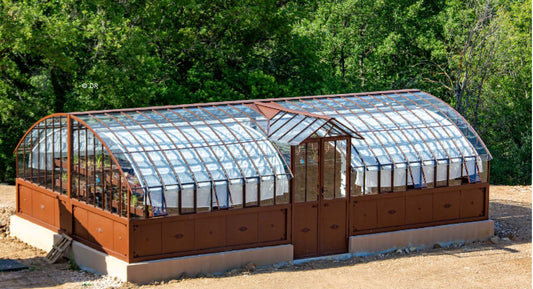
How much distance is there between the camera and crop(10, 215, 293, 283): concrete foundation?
761 inches

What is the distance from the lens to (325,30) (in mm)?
42000

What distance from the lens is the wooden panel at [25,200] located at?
23.8 meters

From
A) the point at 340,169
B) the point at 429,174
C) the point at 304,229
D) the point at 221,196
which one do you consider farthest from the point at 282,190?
the point at 429,174

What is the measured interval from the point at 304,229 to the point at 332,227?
865 millimetres

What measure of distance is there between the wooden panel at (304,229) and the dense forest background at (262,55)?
1155cm

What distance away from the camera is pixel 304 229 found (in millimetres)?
21578

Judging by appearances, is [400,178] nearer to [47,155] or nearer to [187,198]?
[187,198]

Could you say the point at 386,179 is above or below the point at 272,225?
above

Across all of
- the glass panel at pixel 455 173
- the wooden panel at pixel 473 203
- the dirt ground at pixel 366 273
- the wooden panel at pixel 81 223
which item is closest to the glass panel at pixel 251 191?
the dirt ground at pixel 366 273

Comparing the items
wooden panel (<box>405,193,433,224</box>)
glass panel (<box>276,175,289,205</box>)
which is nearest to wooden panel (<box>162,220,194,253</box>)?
glass panel (<box>276,175,289,205</box>)

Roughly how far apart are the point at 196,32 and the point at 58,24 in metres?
8.91

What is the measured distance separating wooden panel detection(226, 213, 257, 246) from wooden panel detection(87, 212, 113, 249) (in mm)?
2943

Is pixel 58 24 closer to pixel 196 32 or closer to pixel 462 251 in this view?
pixel 196 32

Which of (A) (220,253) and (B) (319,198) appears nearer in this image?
(A) (220,253)
